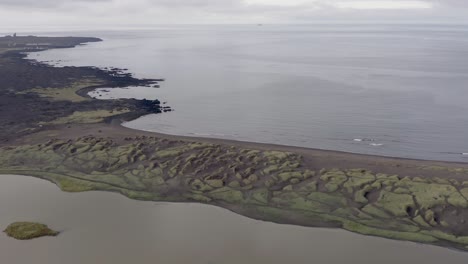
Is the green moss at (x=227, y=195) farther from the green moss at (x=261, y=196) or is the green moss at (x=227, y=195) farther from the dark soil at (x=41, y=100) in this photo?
the dark soil at (x=41, y=100)

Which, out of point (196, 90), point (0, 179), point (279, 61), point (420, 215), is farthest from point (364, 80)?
point (0, 179)

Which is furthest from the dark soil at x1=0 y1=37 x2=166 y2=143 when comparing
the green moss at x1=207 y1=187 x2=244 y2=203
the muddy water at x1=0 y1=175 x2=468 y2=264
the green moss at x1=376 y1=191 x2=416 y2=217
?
the green moss at x1=376 y1=191 x2=416 y2=217

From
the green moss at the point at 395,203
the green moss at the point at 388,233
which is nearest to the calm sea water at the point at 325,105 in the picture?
the green moss at the point at 395,203

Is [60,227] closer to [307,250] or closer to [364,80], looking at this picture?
[307,250]

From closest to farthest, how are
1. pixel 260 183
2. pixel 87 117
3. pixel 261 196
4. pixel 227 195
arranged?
pixel 261 196, pixel 227 195, pixel 260 183, pixel 87 117

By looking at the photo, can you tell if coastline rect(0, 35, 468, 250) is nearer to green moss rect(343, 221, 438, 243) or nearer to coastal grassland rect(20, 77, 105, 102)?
green moss rect(343, 221, 438, 243)

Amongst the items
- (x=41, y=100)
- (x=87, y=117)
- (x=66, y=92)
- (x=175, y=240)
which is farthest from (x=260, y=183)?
(x=66, y=92)

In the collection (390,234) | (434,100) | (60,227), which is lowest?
(60,227)

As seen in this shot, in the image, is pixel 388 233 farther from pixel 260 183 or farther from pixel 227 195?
pixel 227 195
